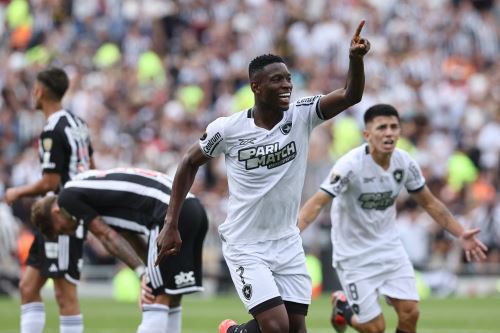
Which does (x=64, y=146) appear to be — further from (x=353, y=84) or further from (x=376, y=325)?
(x=353, y=84)

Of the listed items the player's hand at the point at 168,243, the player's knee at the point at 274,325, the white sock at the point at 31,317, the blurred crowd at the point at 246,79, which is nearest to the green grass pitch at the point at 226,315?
the blurred crowd at the point at 246,79

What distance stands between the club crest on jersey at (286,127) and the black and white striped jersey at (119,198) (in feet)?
5.07

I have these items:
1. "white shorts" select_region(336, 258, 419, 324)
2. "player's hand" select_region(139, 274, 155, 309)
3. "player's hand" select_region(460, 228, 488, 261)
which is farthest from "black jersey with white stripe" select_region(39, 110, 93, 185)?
"player's hand" select_region(460, 228, 488, 261)

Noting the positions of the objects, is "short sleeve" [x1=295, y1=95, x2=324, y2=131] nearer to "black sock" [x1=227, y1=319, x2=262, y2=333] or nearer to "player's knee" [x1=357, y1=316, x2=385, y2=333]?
"black sock" [x1=227, y1=319, x2=262, y2=333]

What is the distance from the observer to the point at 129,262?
9.98 m

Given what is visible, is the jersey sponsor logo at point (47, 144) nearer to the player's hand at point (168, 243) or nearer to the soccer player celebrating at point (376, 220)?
the player's hand at point (168, 243)

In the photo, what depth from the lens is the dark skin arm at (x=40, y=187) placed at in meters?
10.9

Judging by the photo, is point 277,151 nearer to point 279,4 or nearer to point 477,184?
point 477,184

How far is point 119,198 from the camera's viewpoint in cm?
1017

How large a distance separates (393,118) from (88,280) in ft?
38.5

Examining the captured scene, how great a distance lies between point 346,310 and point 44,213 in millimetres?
3242

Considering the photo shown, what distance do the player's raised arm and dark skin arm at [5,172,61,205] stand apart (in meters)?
3.18

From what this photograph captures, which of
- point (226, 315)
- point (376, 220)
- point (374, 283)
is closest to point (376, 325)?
point (374, 283)

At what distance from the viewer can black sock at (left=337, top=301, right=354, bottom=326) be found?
460 inches
